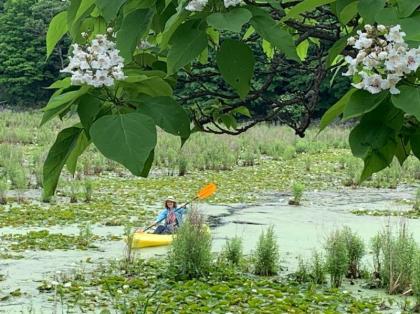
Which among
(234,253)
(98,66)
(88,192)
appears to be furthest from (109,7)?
(88,192)

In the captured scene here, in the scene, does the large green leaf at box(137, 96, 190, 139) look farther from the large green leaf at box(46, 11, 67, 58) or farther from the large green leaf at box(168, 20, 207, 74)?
the large green leaf at box(46, 11, 67, 58)

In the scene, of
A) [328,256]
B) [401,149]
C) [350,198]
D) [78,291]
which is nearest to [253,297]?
[328,256]

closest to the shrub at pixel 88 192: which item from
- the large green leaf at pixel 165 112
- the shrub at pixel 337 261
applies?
the shrub at pixel 337 261

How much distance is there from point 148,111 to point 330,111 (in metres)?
0.18

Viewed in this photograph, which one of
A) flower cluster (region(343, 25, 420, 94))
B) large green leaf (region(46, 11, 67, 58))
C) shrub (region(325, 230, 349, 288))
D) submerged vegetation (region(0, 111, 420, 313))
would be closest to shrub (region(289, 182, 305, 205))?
submerged vegetation (region(0, 111, 420, 313))

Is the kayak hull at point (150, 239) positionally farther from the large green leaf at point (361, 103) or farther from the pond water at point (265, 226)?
the large green leaf at point (361, 103)

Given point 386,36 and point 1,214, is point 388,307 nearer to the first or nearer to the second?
point 386,36

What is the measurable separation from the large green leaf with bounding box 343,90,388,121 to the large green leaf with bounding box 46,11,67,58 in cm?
44

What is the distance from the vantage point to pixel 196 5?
0.67m

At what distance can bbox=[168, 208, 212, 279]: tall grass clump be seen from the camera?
5.31 m

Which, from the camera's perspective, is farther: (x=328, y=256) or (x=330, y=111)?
(x=328, y=256)

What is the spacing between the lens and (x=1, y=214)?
7.82m

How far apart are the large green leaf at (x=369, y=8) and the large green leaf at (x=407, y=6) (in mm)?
27

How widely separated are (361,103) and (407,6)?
9 cm
